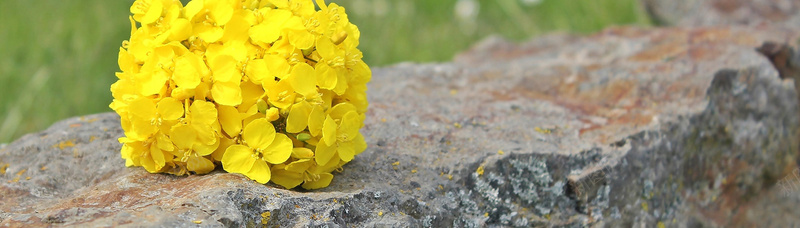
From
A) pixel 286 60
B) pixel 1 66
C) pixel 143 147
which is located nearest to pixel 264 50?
pixel 286 60

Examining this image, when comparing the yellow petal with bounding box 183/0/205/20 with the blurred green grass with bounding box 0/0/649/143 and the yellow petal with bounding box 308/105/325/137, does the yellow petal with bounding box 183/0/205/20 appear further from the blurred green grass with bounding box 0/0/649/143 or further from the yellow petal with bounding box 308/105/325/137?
the blurred green grass with bounding box 0/0/649/143

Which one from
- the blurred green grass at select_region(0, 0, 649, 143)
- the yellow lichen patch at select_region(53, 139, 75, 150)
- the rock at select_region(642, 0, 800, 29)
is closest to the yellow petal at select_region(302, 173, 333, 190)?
the yellow lichen patch at select_region(53, 139, 75, 150)

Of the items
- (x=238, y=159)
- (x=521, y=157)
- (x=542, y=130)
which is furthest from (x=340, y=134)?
(x=542, y=130)

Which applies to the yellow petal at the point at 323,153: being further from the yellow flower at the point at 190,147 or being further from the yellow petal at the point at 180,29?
the yellow petal at the point at 180,29

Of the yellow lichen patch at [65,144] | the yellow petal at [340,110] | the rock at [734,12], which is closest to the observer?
the yellow petal at [340,110]

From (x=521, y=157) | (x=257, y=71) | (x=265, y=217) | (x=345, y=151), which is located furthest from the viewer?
(x=521, y=157)

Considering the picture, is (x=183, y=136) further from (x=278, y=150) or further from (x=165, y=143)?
(x=278, y=150)

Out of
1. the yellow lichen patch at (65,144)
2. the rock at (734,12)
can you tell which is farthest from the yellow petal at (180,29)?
the rock at (734,12)
